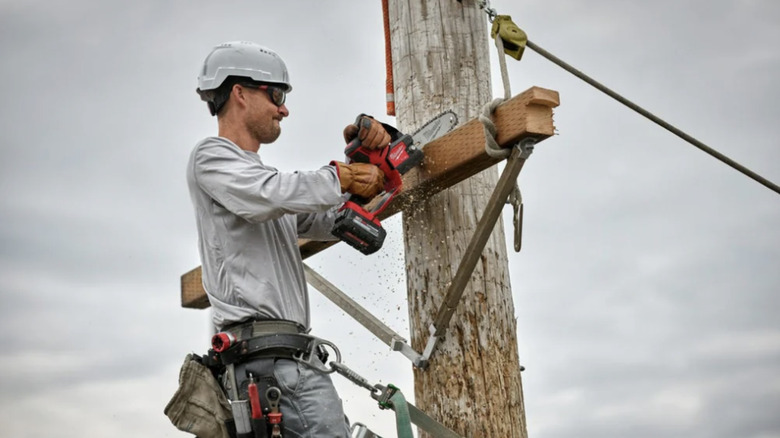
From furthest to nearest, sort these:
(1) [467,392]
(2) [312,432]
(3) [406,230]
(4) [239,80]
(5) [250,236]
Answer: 1. (3) [406,230]
2. (1) [467,392]
3. (4) [239,80]
4. (5) [250,236]
5. (2) [312,432]

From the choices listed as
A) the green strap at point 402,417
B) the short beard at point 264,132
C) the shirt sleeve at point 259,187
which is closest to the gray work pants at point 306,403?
the green strap at point 402,417

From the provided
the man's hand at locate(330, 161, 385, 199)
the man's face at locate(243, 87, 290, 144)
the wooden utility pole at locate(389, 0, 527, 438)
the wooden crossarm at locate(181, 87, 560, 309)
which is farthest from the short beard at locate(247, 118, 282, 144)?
the wooden utility pole at locate(389, 0, 527, 438)

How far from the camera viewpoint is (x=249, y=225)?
11.3ft

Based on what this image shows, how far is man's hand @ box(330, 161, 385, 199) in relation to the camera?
3.45 meters

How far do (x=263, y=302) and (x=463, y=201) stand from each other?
115cm

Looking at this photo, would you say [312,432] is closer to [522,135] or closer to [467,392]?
[467,392]

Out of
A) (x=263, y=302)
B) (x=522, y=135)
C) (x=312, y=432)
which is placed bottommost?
(x=312, y=432)

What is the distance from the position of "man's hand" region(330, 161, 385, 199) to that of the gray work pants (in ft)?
2.25

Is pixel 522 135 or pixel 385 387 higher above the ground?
pixel 522 135

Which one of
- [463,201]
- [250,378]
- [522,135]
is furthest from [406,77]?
[250,378]

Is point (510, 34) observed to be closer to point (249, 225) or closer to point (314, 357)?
point (249, 225)

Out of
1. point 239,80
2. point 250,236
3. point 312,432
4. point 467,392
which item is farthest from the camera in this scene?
point 467,392

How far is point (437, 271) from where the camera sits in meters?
4.06

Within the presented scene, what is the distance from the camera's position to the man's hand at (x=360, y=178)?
345cm
